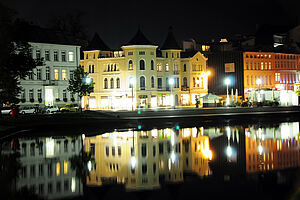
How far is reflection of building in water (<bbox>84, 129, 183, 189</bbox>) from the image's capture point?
1319cm

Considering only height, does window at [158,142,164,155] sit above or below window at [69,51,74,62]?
below

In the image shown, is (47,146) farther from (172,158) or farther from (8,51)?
(8,51)

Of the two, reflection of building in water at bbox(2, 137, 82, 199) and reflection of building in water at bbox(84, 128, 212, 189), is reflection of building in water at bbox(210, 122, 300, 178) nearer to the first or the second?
reflection of building in water at bbox(84, 128, 212, 189)

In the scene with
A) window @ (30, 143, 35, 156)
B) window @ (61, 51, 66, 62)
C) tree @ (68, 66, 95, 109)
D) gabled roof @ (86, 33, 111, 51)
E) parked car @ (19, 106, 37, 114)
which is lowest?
window @ (30, 143, 35, 156)

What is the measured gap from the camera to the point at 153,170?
48.6 ft

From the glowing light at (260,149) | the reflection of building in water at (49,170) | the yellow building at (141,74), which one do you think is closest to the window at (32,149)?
the reflection of building in water at (49,170)

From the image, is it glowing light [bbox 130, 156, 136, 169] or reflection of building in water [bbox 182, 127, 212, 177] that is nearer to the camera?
reflection of building in water [bbox 182, 127, 212, 177]

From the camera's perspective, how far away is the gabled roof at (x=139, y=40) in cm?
7806

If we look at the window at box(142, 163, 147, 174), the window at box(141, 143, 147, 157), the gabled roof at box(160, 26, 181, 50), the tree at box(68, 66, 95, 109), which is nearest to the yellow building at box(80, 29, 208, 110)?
the gabled roof at box(160, 26, 181, 50)

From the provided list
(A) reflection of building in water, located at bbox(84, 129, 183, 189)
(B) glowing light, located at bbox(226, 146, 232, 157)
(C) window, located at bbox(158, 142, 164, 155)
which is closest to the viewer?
(A) reflection of building in water, located at bbox(84, 129, 183, 189)

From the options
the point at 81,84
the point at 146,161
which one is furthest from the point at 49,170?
the point at 81,84

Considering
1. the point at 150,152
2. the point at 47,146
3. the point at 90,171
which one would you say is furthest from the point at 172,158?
the point at 47,146

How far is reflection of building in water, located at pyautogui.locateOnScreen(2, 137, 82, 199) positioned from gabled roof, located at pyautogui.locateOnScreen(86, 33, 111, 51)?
188ft

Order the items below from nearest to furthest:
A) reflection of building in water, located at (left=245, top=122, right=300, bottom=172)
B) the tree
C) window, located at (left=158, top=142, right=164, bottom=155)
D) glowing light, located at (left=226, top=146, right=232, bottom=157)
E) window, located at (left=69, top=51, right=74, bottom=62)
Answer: reflection of building in water, located at (left=245, top=122, right=300, bottom=172), glowing light, located at (left=226, top=146, right=232, bottom=157), window, located at (left=158, top=142, right=164, bottom=155), the tree, window, located at (left=69, top=51, right=74, bottom=62)
